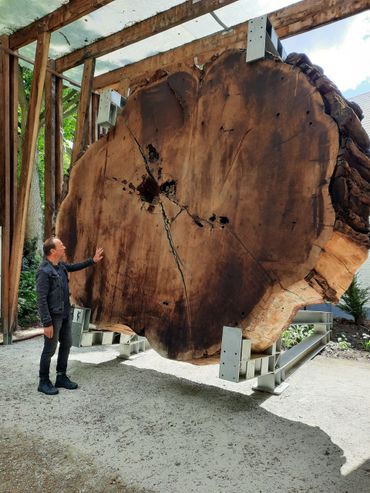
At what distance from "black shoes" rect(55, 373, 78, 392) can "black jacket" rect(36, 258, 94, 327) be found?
0.54 metres

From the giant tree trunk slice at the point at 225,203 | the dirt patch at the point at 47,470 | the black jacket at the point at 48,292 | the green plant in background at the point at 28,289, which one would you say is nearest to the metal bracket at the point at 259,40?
the giant tree trunk slice at the point at 225,203

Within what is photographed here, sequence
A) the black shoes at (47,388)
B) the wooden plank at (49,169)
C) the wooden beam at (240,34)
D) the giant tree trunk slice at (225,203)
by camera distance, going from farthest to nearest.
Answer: the wooden plank at (49,169)
the wooden beam at (240,34)
the black shoes at (47,388)
the giant tree trunk slice at (225,203)

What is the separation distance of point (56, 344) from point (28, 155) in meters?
2.68

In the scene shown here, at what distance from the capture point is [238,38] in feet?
15.0

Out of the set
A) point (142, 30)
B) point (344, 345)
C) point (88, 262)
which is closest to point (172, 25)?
point (142, 30)

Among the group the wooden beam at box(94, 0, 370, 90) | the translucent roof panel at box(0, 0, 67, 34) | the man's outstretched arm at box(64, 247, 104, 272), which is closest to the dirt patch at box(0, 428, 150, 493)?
the man's outstretched arm at box(64, 247, 104, 272)

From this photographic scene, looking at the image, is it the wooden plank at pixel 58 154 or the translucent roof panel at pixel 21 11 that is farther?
the wooden plank at pixel 58 154

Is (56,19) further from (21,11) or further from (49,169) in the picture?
(49,169)

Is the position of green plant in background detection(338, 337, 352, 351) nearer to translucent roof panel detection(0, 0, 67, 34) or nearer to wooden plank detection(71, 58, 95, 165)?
wooden plank detection(71, 58, 95, 165)

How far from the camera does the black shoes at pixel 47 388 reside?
2936mm

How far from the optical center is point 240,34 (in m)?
4.55

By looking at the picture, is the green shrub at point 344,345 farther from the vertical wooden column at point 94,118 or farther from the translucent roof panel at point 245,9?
the vertical wooden column at point 94,118

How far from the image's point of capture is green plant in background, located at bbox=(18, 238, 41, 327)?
623cm

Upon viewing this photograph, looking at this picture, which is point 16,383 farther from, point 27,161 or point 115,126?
point 27,161
